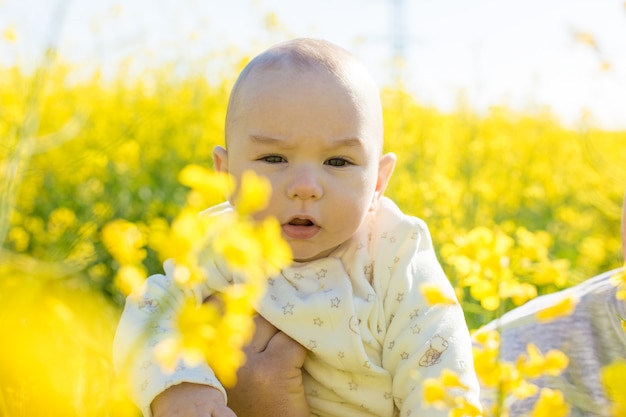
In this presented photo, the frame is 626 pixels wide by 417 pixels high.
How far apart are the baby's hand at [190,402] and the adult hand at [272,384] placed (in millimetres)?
154

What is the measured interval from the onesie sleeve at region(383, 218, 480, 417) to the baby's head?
15cm

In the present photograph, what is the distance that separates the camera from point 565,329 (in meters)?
2.02

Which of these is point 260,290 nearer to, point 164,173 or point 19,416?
point 19,416

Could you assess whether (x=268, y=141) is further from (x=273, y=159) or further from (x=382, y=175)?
(x=382, y=175)

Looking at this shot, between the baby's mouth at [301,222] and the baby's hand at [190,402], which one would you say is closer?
the baby's hand at [190,402]

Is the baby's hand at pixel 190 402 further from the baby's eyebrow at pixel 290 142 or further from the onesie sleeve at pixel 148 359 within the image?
the baby's eyebrow at pixel 290 142

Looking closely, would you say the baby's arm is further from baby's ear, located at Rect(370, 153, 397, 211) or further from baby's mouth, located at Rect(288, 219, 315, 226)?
baby's ear, located at Rect(370, 153, 397, 211)

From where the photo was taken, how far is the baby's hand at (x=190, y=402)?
1.47m

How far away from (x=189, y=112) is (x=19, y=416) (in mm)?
5107

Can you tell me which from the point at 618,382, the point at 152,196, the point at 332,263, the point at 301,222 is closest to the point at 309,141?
the point at 301,222

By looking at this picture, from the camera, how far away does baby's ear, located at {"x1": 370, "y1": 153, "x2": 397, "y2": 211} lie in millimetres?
1932

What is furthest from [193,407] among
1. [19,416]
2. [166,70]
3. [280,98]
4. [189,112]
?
[166,70]

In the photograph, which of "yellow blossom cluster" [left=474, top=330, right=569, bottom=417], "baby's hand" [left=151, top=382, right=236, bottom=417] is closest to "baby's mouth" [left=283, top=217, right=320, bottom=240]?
"baby's hand" [left=151, top=382, right=236, bottom=417]

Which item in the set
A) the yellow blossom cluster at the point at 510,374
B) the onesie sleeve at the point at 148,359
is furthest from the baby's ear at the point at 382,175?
the yellow blossom cluster at the point at 510,374
